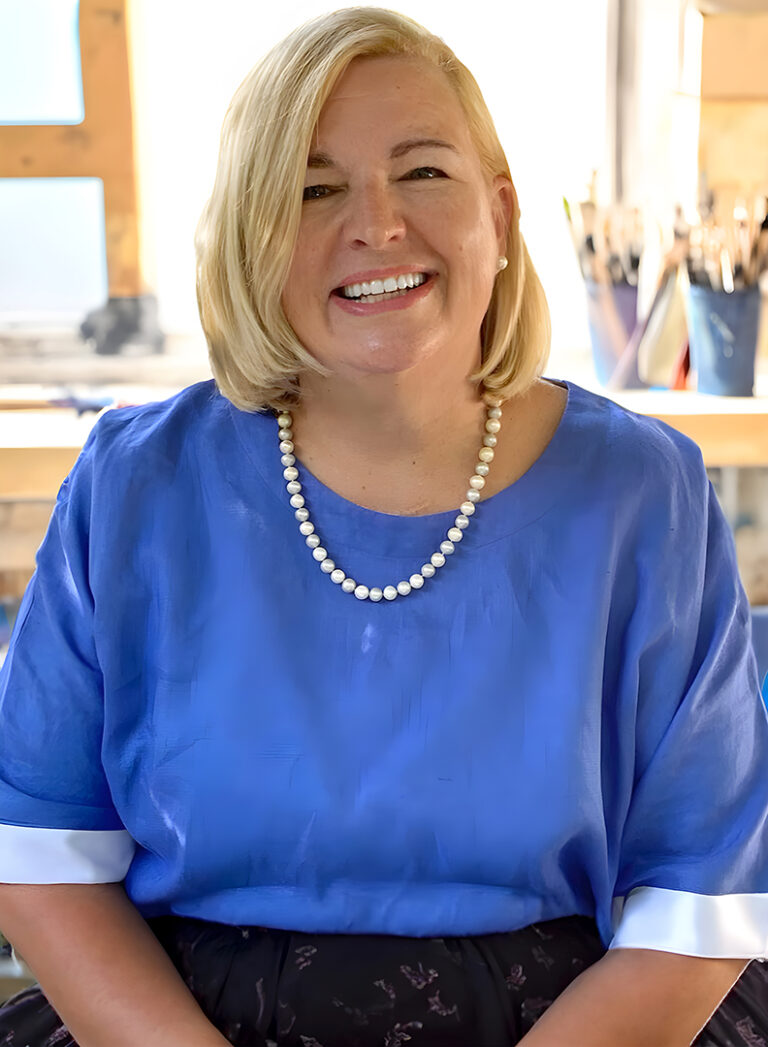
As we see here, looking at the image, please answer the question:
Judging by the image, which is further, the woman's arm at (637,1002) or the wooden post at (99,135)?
the wooden post at (99,135)

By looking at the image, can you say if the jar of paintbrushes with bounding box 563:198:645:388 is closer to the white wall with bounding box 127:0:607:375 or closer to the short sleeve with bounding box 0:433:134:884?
the white wall with bounding box 127:0:607:375

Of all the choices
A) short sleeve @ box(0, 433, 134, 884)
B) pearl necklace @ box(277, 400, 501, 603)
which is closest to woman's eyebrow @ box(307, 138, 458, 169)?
pearl necklace @ box(277, 400, 501, 603)

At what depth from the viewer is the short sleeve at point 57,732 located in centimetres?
114

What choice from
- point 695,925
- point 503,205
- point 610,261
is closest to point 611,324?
point 610,261

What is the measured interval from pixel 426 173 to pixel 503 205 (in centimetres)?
14

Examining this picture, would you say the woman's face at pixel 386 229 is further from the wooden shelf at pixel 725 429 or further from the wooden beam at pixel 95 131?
the wooden beam at pixel 95 131

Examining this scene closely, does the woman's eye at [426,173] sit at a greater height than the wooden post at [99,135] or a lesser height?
lesser

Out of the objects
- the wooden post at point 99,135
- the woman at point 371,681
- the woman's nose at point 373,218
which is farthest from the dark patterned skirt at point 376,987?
the wooden post at point 99,135

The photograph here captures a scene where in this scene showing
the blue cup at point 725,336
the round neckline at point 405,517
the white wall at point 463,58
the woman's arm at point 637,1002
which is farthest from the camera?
the white wall at point 463,58

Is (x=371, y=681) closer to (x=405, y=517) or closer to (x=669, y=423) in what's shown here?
(x=405, y=517)

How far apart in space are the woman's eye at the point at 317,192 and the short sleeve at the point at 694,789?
0.48m

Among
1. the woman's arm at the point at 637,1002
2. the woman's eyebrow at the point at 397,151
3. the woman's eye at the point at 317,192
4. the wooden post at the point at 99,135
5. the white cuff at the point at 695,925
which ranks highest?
the wooden post at the point at 99,135

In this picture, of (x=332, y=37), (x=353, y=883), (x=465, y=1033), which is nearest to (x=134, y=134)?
(x=332, y=37)

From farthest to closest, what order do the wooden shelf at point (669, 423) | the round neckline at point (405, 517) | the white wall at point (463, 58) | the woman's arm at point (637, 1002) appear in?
the white wall at point (463, 58)
the wooden shelf at point (669, 423)
the round neckline at point (405, 517)
the woman's arm at point (637, 1002)
